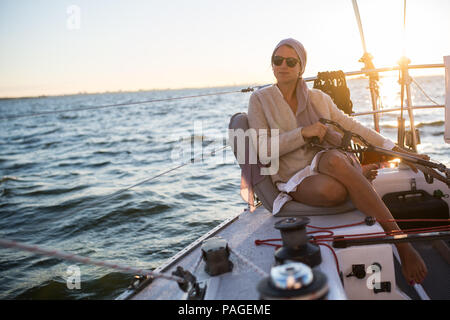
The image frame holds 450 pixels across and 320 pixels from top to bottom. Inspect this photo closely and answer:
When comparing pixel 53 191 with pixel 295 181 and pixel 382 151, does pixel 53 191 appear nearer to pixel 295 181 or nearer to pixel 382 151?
pixel 295 181

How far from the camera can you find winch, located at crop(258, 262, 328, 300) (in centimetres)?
92

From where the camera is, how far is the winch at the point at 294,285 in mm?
919

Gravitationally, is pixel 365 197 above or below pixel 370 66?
below

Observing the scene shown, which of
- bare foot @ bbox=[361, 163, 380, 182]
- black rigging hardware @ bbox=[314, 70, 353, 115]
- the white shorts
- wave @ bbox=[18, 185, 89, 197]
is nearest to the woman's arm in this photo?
the white shorts

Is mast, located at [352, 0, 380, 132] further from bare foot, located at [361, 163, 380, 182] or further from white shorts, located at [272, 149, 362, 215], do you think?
white shorts, located at [272, 149, 362, 215]

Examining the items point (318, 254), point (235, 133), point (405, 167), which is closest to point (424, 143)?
point (405, 167)

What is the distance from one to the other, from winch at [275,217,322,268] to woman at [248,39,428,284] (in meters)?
0.71

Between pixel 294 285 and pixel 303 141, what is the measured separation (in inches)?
55.1

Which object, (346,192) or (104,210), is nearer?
(346,192)

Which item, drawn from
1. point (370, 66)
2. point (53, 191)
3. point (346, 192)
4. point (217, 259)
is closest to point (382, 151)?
point (346, 192)

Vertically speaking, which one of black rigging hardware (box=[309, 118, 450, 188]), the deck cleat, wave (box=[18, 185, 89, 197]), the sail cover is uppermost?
the sail cover

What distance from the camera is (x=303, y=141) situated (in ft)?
7.31
